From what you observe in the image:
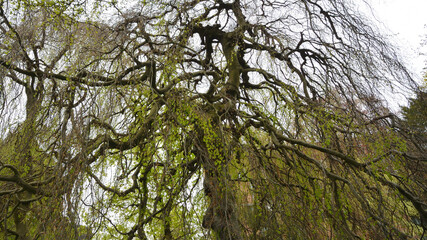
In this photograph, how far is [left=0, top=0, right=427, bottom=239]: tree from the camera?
2432mm

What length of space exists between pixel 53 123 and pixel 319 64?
372 centimetres

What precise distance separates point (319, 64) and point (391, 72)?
1168 mm

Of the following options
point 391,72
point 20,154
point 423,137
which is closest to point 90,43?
point 20,154

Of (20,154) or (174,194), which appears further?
(20,154)

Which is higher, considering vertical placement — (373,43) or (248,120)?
(373,43)

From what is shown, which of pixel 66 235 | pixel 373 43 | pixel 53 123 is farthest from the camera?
pixel 373 43

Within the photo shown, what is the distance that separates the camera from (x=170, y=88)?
3152 mm

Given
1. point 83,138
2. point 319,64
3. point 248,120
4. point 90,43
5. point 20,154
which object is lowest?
point 83,138

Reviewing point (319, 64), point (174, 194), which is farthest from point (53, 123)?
point (319, 64)

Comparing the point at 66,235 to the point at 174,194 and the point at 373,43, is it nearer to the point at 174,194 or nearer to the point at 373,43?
the point at 174,194

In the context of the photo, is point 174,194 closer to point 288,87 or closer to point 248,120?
point 248,120

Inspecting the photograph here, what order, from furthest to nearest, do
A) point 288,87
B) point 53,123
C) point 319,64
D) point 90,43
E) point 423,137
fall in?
point 319,64
point 288,87
point 90,43
point 423,137
point 53,123

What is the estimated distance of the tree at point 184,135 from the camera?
2.43m

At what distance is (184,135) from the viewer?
2832 mm
